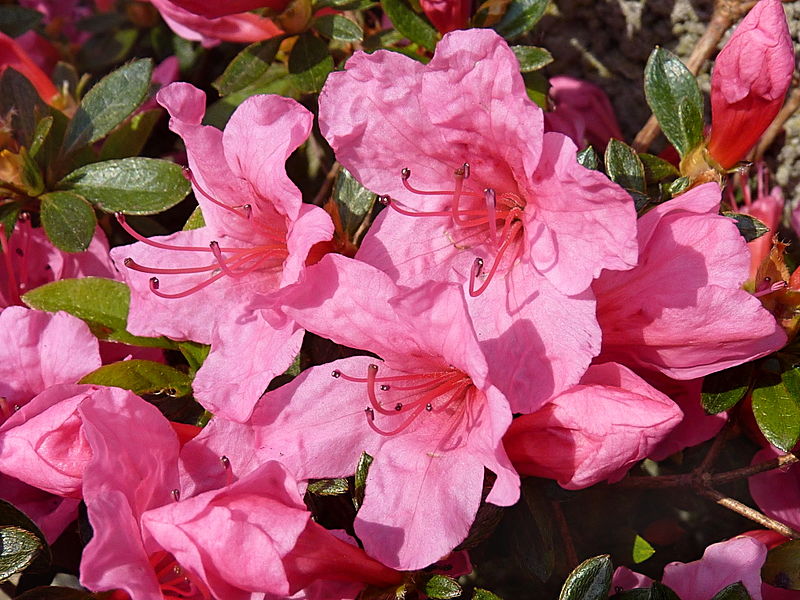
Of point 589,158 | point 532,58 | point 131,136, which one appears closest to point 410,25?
point 532,58

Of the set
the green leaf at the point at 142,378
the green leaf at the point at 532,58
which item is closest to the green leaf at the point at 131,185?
the green leaf at the point at 142,378

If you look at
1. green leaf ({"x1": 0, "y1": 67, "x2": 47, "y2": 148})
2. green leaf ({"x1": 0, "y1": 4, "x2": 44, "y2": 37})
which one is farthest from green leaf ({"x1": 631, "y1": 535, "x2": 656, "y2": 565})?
green leaf ({"x1": 0, "y1": 4, "x2": 44, "y2": 37})

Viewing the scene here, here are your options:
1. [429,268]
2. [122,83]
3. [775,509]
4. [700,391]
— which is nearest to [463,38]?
[429,268]

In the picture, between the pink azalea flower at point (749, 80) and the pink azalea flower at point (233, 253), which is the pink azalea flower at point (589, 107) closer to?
the pink azalea flower at point (749, 80)

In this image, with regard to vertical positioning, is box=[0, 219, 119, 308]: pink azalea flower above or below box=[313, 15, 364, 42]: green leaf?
below

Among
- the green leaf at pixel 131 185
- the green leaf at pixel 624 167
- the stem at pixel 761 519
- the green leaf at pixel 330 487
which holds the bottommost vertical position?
the green leaf at pixel 330 487

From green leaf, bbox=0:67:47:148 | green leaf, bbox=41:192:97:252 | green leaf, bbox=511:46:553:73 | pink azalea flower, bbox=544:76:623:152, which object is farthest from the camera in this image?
pink azalea flower, bbox=544:76:623:152

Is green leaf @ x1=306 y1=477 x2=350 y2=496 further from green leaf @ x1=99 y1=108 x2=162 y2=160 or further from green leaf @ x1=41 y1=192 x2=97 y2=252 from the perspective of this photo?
green leaf @ x1=99 y1=108 x2=162 y2=160
